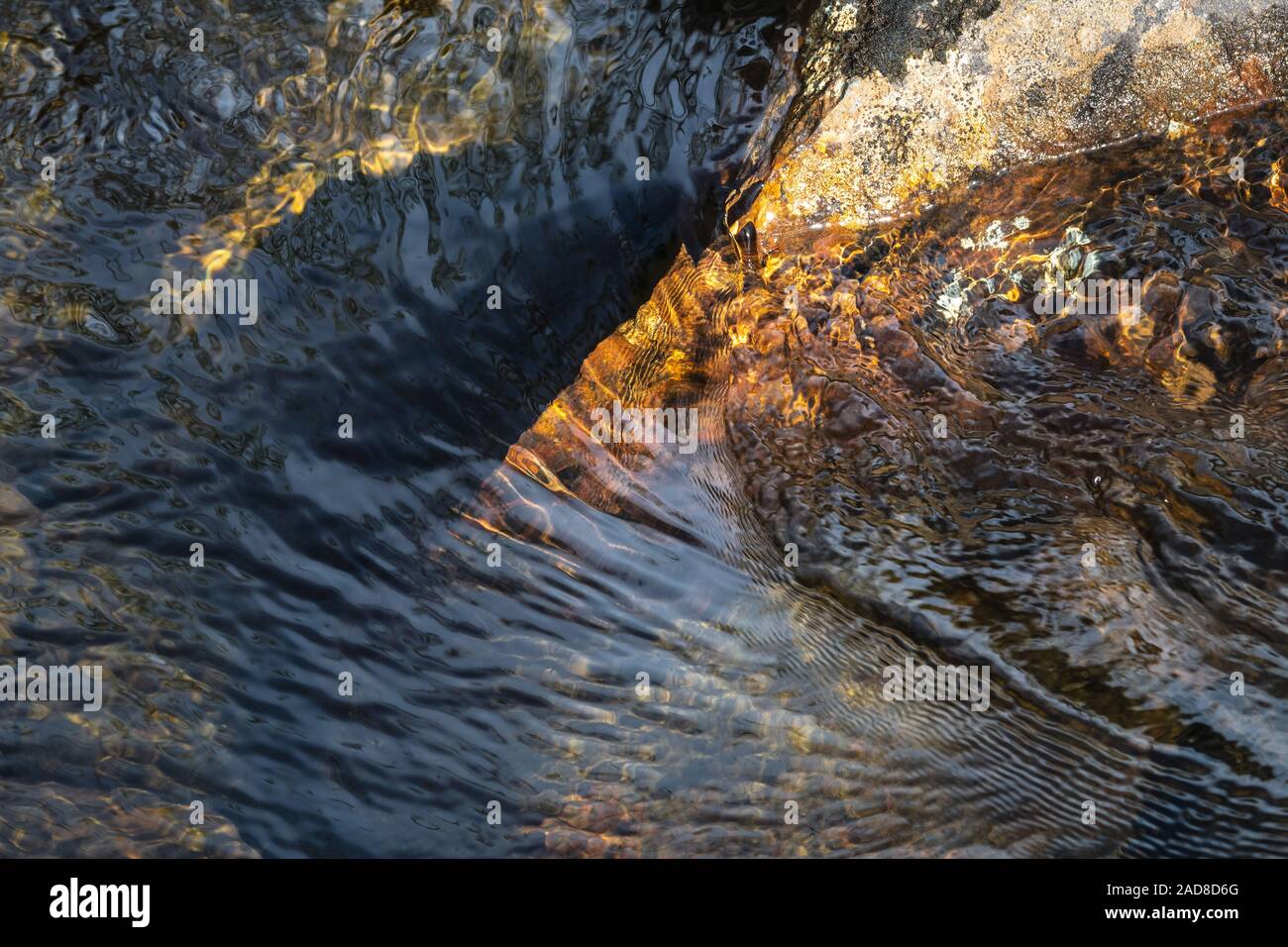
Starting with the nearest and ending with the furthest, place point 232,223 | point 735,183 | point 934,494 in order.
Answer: point 934,494 → point 232,223 → point 735,183

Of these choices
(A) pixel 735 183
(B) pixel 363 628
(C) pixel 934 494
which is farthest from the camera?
(A) pixel 735 183

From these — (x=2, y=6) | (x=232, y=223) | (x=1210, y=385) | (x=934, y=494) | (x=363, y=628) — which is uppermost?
(x=2, y=6)

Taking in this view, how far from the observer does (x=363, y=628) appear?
134 inches

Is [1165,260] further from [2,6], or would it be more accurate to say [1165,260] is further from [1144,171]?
[2,6]

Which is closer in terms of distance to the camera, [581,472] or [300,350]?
[300,350]

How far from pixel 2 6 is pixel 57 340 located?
5.07ft

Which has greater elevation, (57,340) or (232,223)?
(232,223)

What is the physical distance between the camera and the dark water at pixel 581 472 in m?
3.05

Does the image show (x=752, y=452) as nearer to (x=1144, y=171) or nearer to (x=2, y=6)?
(x=1144, y=171)

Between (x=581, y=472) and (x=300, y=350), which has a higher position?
(x=300, y=350)

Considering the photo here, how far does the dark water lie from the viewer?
3055 mm

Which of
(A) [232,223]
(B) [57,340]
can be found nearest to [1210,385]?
(A) [232,223]

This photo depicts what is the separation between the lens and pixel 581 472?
12.9ft

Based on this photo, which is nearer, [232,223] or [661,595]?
[661,595]
